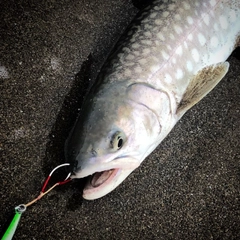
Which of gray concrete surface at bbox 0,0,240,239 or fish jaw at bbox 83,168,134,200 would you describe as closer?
fish jaw at bbox 83,168,134,200

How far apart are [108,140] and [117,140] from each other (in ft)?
0.15

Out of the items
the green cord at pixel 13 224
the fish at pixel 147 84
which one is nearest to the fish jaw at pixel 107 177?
the fish at pixel 147 84

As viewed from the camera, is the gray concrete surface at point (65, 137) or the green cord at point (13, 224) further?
the gray concrete surface at point (65, 137)

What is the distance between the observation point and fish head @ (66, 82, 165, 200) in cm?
184

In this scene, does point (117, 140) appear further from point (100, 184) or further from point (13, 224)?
point (13, 224)

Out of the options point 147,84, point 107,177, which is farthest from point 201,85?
point 107,177

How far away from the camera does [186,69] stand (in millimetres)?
2193

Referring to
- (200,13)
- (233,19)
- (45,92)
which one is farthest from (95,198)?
(233,19)

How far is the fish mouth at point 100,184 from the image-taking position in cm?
192

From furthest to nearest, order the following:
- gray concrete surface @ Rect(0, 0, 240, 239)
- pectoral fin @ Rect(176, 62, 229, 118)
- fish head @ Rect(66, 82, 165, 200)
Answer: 1. pectoral fin @ Rect(176, 62, 229, 118)
2. gray concrete surface @ Rect(0, 0, 240, 239)
3. fish head @ Rect(66, 82, 165, 200)

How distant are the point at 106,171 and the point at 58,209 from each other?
1.11ft

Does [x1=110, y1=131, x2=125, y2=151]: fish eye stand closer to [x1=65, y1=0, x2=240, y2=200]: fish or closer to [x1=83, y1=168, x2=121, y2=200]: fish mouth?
[x1=65, y1=0, x2=240, y2=200]: fish

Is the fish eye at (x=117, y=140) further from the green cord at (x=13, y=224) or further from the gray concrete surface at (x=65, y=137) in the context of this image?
the green cord at (x=13, y=224)

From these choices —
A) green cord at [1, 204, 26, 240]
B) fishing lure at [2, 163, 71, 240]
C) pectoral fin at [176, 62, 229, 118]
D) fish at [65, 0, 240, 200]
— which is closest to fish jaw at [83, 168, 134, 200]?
fish at [65, 0, 240, 200]
